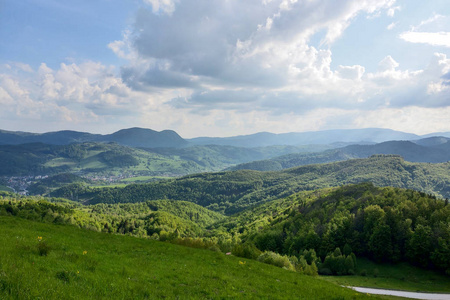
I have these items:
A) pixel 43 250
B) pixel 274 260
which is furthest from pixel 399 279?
pixel 43 250

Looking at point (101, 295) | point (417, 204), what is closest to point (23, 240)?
point (101, 295)

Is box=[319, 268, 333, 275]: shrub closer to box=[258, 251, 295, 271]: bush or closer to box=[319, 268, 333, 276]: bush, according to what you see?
box=[319, 268, 333, 276]: bush

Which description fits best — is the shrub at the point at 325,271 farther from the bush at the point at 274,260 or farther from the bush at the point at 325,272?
the bush at the point at 274,260

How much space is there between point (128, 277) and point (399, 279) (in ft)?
259

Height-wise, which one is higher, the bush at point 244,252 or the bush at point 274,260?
the bush at point 244,252

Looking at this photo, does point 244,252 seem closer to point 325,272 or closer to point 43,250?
point 43,250

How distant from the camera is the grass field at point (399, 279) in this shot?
55994mm

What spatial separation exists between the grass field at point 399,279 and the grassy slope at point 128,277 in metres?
40.6

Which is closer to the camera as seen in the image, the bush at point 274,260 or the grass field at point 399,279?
the bush at point 274,260

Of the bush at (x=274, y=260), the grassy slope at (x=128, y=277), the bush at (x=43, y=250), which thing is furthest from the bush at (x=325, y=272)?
the bush at (x=43, y=250)

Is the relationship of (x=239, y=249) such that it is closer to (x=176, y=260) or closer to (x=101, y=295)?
(x=176, y=260)

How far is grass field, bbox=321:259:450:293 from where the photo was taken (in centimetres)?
5599

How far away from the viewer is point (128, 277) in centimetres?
1750

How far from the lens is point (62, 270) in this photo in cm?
1520
